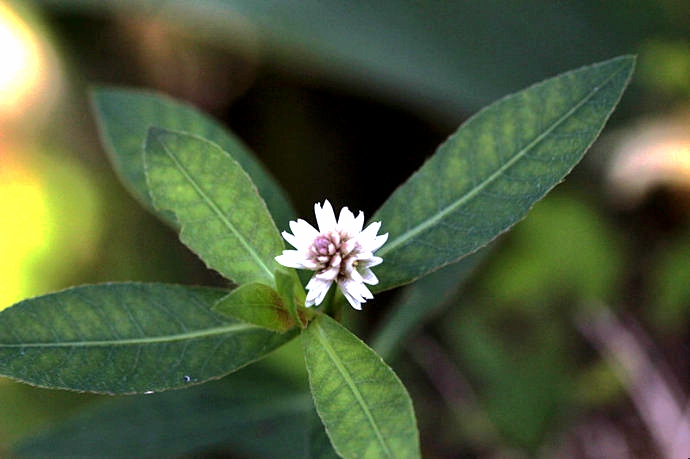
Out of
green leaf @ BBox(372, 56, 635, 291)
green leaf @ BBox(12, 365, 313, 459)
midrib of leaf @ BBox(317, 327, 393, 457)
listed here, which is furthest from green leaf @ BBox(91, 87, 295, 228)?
green leaf @ BBox(12, 365, 313, 459)

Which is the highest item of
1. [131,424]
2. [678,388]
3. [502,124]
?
[678,388]

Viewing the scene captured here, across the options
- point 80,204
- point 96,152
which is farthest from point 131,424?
point 96,152

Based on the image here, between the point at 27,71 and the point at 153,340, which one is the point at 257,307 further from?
the point at 27,71

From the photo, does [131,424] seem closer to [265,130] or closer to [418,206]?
[418,206]

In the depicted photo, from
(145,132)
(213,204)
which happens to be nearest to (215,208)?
(213,204)

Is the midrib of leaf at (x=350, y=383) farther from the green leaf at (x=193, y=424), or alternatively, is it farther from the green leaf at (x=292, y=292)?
the green leaf at (x=193, y=424)

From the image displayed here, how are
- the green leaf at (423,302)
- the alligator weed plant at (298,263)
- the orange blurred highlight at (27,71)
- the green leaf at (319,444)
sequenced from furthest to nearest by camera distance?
1. the orange blurred highlight at (27,71)
2. the green leaf at (423,302)
3. the green leaf at (319,444)
4. the alligator weed plant at (298,263)

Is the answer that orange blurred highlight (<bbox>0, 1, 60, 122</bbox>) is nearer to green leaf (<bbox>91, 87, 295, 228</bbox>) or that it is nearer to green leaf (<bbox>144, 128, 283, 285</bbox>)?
green leaf (<bbox>91, 87, 295, 228</bbox>)

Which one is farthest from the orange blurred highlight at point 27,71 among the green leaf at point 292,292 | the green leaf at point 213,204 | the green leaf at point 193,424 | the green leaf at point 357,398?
the green leaf at point 357,398
